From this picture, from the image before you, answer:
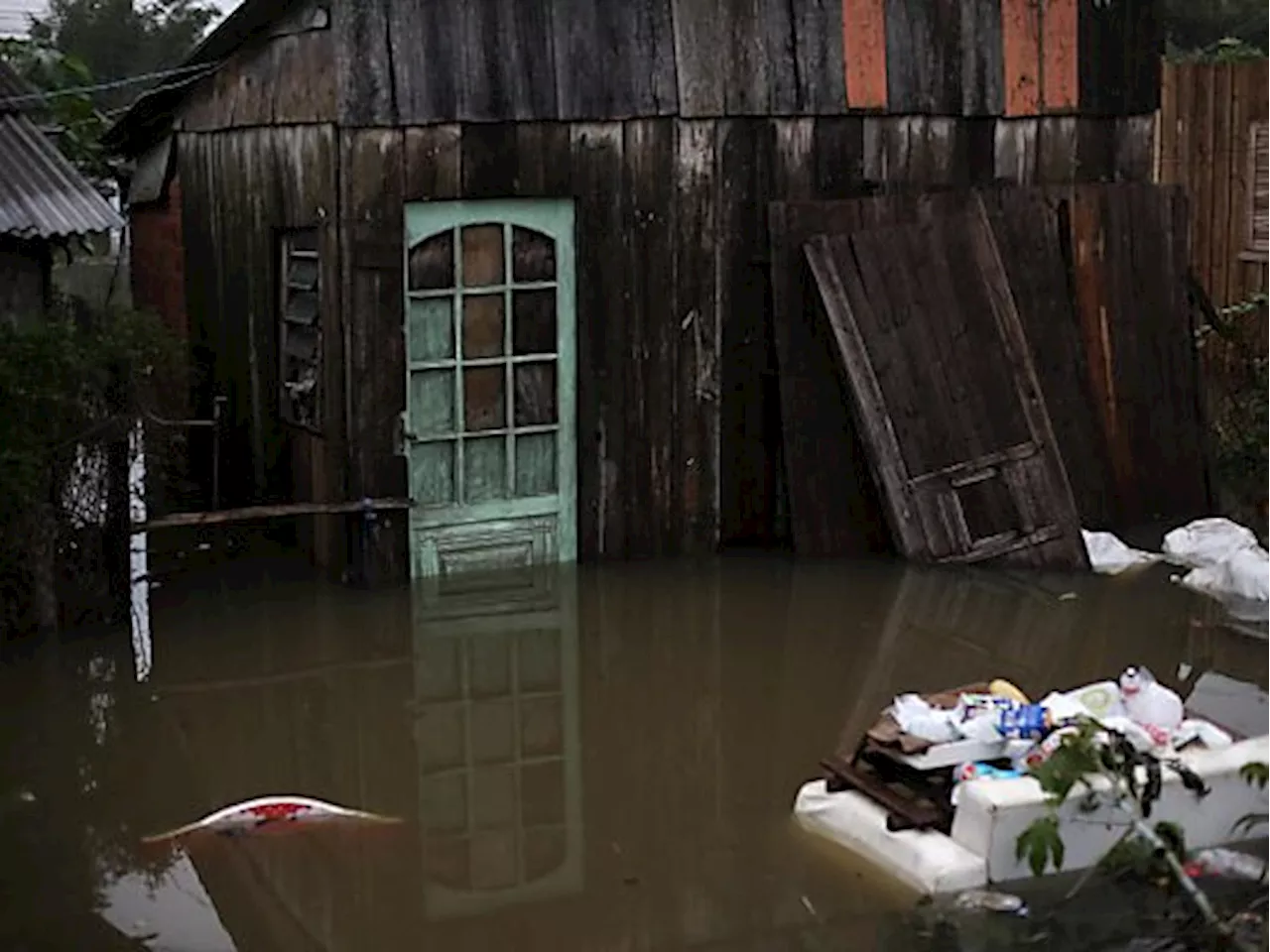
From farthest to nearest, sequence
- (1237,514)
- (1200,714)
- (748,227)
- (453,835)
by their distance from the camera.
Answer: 1. (1237,514)
2. (748,227)
3. (1200,714)
4. (453,835)

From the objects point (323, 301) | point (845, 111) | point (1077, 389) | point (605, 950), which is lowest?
point (605, 950)

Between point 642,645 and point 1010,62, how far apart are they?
462cm

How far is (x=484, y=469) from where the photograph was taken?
9.77m

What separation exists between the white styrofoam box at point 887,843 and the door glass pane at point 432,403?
148 inches

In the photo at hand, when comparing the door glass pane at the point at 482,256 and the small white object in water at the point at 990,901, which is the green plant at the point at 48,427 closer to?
the door glass pane at the point at 482,256

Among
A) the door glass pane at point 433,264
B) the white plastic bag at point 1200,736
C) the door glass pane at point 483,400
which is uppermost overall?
the door glass pane at point 433,264

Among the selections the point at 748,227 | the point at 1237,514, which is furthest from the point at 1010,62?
the point at 1237,514

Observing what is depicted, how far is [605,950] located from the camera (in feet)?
18.0

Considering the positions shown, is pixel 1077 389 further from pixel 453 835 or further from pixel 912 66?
pixel 453 835

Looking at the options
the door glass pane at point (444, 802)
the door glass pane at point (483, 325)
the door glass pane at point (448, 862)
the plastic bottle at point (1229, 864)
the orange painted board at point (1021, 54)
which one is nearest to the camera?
the plastic bottle at point (1229, 864)

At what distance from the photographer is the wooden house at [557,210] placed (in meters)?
9.36

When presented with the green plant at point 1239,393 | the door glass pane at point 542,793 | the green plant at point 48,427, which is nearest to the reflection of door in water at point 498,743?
the door glass pane at point 542,793

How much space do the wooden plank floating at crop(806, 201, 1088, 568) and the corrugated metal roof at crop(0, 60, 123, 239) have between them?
3.98 m

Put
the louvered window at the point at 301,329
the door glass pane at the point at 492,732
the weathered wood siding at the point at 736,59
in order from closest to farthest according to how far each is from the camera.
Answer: the door glass pane at the point at 492,732
the weathered wood siding at the point at 736,59
the louvered window at the point at 301,329
